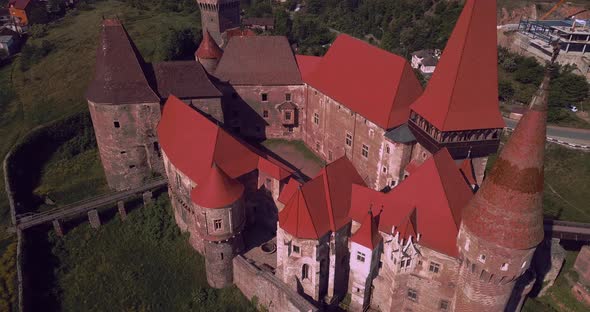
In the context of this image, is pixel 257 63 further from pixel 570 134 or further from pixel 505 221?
pixel 570 134

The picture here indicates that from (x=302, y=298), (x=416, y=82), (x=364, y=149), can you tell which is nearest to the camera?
(x=302, y=298)

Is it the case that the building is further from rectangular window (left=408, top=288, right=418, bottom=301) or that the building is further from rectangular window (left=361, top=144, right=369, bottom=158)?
rectangular window (left=408, top=288, right=418, bottom=301)

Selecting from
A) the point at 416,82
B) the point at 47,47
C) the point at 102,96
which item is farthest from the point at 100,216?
the point at 47,47

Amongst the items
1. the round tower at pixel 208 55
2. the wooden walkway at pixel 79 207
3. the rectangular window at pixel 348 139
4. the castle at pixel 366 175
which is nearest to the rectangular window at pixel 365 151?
the castle at pixel 366 175

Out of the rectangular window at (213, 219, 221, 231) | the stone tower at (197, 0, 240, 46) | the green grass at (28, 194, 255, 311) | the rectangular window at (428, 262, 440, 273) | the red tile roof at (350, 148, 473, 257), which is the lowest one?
the green grass at (28, 194, 255, 311)

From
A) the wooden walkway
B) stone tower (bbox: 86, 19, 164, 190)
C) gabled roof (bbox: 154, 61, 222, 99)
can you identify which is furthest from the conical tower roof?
stone tower (bbox: 86, 19, 164, 190)

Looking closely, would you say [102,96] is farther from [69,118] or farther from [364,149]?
[364,149]

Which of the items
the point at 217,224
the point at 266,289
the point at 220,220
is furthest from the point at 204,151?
the point at 266,289
